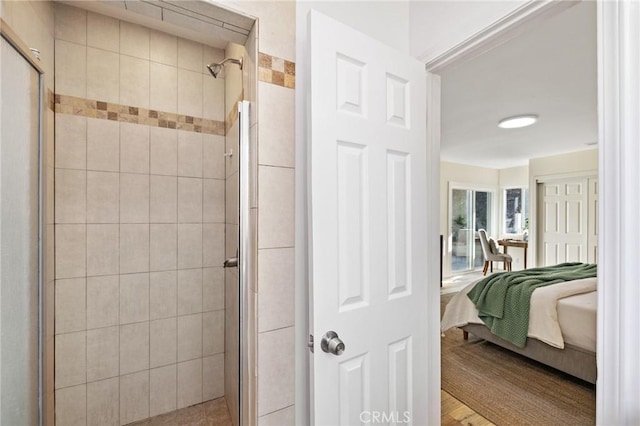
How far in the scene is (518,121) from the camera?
3.65m

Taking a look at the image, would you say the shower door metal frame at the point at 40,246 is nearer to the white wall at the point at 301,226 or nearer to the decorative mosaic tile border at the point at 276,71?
the decorative mosaic tile border at the point at 276,71

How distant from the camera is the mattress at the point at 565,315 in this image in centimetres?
236

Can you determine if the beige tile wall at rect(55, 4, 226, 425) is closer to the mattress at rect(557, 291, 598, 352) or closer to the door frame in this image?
the door frame

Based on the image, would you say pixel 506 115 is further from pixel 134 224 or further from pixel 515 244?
pixel 515 244

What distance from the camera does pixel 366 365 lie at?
3.84 ft

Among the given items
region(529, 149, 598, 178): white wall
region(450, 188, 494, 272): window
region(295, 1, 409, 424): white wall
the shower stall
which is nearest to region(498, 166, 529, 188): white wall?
region(450, 188, 494, 272): window

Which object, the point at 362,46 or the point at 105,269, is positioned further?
the point at 105,269

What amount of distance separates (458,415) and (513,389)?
0.64 meters

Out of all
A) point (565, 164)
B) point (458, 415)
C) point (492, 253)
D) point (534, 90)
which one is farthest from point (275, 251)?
point (492, 253)

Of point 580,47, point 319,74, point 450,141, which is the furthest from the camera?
point 450,141
